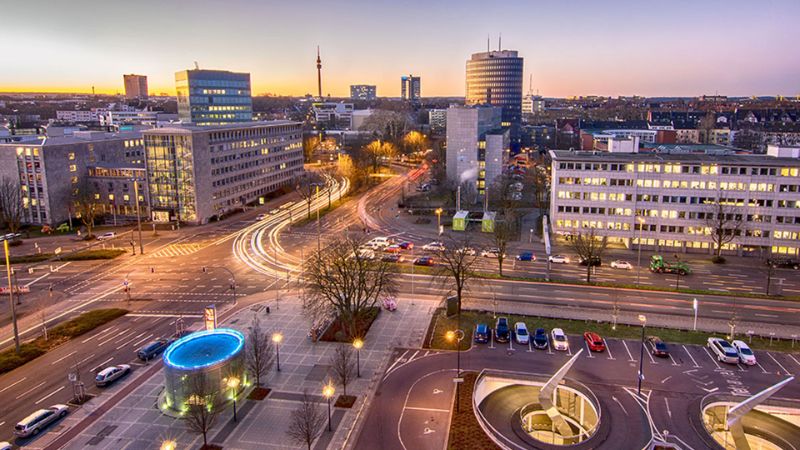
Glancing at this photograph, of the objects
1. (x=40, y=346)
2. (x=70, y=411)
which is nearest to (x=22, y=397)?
(x=70, y=411)

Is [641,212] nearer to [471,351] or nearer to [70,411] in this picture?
[471,351]

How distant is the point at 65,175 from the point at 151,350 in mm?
72079

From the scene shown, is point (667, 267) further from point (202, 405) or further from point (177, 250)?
point (177, 250)

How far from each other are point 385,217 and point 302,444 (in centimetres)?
7444

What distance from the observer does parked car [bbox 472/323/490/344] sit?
169ft

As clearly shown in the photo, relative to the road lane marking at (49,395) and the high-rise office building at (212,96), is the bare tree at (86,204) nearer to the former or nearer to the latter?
the road lane marking at (49,395)

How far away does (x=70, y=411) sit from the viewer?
41000mm

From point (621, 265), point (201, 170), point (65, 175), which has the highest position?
point (201, 170)

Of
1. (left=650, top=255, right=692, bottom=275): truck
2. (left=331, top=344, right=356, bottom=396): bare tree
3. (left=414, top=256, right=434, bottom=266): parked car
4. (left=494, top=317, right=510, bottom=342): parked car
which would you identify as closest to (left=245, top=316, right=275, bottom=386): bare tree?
(left=331, top=344, right=356, bottom=396): bare tree

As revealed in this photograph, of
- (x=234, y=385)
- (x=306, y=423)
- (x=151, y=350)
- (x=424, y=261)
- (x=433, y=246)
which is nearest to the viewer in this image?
(x=306, y=423)

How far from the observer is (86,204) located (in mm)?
95312

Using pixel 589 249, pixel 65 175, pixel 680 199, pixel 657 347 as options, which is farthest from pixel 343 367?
pixel 65 175

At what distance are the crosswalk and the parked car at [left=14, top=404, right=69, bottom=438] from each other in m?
44.8

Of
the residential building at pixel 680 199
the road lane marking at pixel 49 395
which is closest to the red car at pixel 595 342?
the residential building at pixel 680 199
